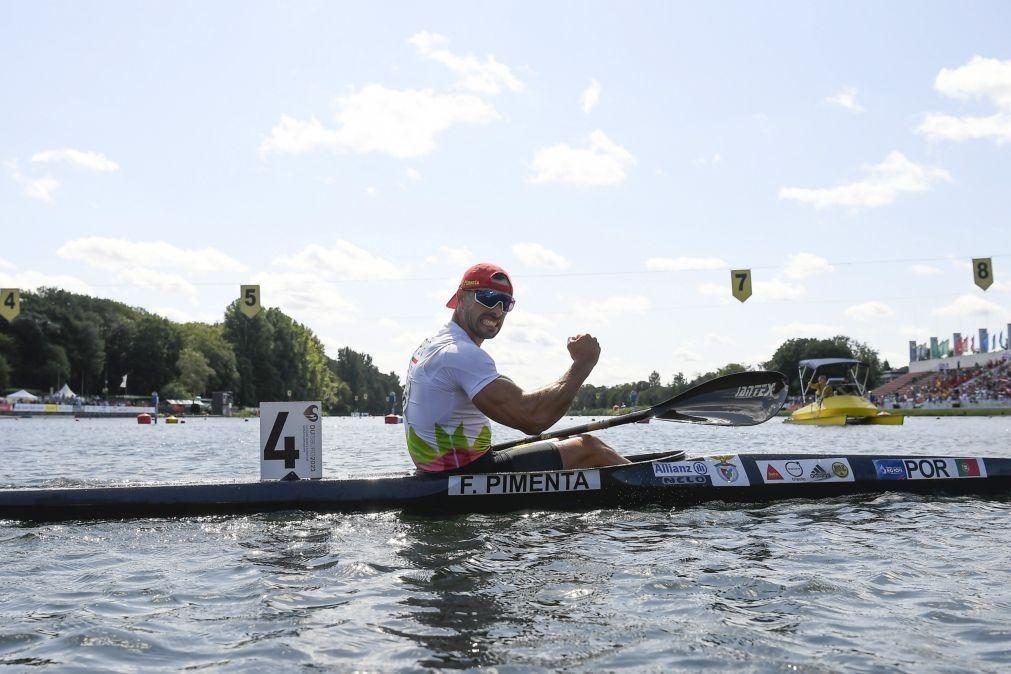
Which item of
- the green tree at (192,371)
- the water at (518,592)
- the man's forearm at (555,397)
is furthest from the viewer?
the green tree at (192,371)

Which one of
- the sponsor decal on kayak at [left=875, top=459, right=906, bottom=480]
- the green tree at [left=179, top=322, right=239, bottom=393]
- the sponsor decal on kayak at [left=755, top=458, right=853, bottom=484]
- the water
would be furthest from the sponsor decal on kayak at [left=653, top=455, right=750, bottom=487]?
the green tree at [left=179, top=322, right=239, bottom=393]

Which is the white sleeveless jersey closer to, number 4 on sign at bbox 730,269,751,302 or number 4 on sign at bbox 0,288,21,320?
number 4 on sign at bbox 730,269,751,302

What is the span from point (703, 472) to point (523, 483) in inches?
70.7

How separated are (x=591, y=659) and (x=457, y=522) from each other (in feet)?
10.4

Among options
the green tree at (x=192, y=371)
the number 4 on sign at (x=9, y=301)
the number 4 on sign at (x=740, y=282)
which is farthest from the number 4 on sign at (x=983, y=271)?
the green tree at (x=192, y=371)

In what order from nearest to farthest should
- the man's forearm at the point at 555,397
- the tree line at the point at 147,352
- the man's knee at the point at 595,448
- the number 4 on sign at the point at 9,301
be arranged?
the man's forearm at the point at 555,397 → the man's knee at the point at 595,448 → the number 4 on sign at the point at 9,301 → the tree line at the point at 147,352

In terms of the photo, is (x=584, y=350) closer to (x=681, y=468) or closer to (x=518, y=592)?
(x=681, y=468)

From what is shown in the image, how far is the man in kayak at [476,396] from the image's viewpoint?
5750mm

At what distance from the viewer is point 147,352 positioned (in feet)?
301

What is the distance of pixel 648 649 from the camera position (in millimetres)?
3287

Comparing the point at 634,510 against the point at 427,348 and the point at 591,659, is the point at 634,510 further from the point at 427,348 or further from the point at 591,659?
the point at 591,659

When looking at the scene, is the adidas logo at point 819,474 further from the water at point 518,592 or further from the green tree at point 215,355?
the green tree at point 215,355

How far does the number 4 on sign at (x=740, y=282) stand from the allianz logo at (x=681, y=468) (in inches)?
720

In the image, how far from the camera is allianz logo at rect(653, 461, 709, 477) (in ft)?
23.3
